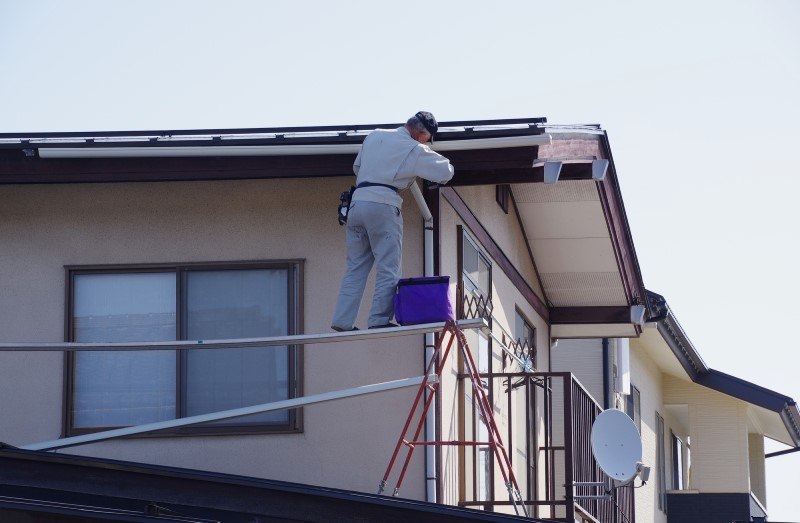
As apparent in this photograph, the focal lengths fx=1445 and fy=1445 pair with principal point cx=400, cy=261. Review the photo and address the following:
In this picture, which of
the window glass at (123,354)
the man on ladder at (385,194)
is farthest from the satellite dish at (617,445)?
the window glass at (123,354)

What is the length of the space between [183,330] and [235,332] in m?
0.41

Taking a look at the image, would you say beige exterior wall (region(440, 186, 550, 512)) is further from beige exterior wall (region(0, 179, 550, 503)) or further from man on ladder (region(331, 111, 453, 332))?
man on ladder (region(331, 111, 453, 332))

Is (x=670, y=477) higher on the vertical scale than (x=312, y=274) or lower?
lower

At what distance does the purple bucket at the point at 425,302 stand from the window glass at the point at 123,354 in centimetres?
220

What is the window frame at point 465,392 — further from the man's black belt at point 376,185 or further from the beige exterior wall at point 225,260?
the man's black belt at point 376,185

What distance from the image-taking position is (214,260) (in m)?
11.3

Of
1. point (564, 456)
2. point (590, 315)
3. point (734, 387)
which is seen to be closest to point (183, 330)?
point (564, 456)

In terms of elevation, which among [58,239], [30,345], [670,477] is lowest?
[670,477]

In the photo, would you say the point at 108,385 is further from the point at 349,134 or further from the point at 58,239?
the point at 349,134

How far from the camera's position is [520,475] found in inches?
569

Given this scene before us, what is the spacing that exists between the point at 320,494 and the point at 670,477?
18.8 metres

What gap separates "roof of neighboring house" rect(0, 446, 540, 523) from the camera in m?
8.84

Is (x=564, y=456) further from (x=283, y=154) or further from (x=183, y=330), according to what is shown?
(x=283, y=154)

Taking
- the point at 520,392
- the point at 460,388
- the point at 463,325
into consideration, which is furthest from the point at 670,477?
the point at 463,325
